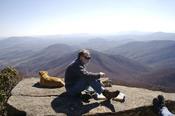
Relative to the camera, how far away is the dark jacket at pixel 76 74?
10.8 metres

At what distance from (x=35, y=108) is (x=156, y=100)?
503 centimetres

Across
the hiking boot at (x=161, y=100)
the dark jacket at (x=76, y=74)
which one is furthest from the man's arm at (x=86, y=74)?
the hiking boot at (x=161, y=100)

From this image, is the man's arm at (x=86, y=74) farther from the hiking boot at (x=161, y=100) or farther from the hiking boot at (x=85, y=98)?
the hiking boot at (x=161, y=100)

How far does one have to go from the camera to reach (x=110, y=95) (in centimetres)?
1160

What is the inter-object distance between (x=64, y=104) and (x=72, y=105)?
387mm

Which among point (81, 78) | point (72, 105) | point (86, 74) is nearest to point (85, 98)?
point (72, 105)

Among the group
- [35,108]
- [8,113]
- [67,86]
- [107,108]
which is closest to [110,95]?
[107,108]

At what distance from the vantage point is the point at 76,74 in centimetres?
1112

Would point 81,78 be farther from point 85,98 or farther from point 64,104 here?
point 64,104

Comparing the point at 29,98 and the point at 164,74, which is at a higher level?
the point at 29,98

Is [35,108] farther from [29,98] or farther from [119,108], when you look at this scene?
[119,108]

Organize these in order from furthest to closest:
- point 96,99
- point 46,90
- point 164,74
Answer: point 164,74 → point 46,90 → point 96,99

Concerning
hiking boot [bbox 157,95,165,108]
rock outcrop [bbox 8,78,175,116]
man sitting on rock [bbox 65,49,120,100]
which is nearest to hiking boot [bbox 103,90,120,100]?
man sitting on rock [bbox 65,49,120,100]

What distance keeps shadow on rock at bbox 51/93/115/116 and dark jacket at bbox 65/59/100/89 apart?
67 centimetres
